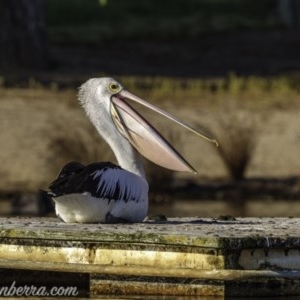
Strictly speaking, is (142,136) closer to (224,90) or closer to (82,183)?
(82,183)

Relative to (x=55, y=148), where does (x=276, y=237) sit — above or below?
below

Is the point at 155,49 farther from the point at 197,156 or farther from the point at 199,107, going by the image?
the point at 197,156

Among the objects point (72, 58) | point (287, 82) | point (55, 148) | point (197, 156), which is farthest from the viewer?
point (72, 58)

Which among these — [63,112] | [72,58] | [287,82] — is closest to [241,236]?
[63,112]

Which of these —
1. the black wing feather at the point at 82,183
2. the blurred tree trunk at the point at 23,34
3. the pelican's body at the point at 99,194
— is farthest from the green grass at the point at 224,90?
the black wing feather at the point at 82,183

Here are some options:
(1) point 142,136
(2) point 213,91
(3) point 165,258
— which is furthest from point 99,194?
(2) point 213,91

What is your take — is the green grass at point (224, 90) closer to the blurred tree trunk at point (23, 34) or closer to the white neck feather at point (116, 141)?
the blurred tree trunk at point (23, 34)

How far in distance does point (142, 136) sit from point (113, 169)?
0.91 metres

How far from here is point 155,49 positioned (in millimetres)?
33531

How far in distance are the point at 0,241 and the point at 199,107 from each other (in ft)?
44.4

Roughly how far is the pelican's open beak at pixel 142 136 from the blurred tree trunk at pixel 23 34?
14.8 metres

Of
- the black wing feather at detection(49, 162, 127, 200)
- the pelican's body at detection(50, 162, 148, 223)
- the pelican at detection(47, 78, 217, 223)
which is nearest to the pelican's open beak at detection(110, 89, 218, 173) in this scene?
the pelican at detection(47, 78, 217, 223)

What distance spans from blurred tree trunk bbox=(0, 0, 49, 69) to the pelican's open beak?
14.8 meters

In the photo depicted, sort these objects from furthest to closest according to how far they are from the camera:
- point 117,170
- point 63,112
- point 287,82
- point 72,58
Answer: point 72,58, point 287,82, point 63,112, point 117,170
